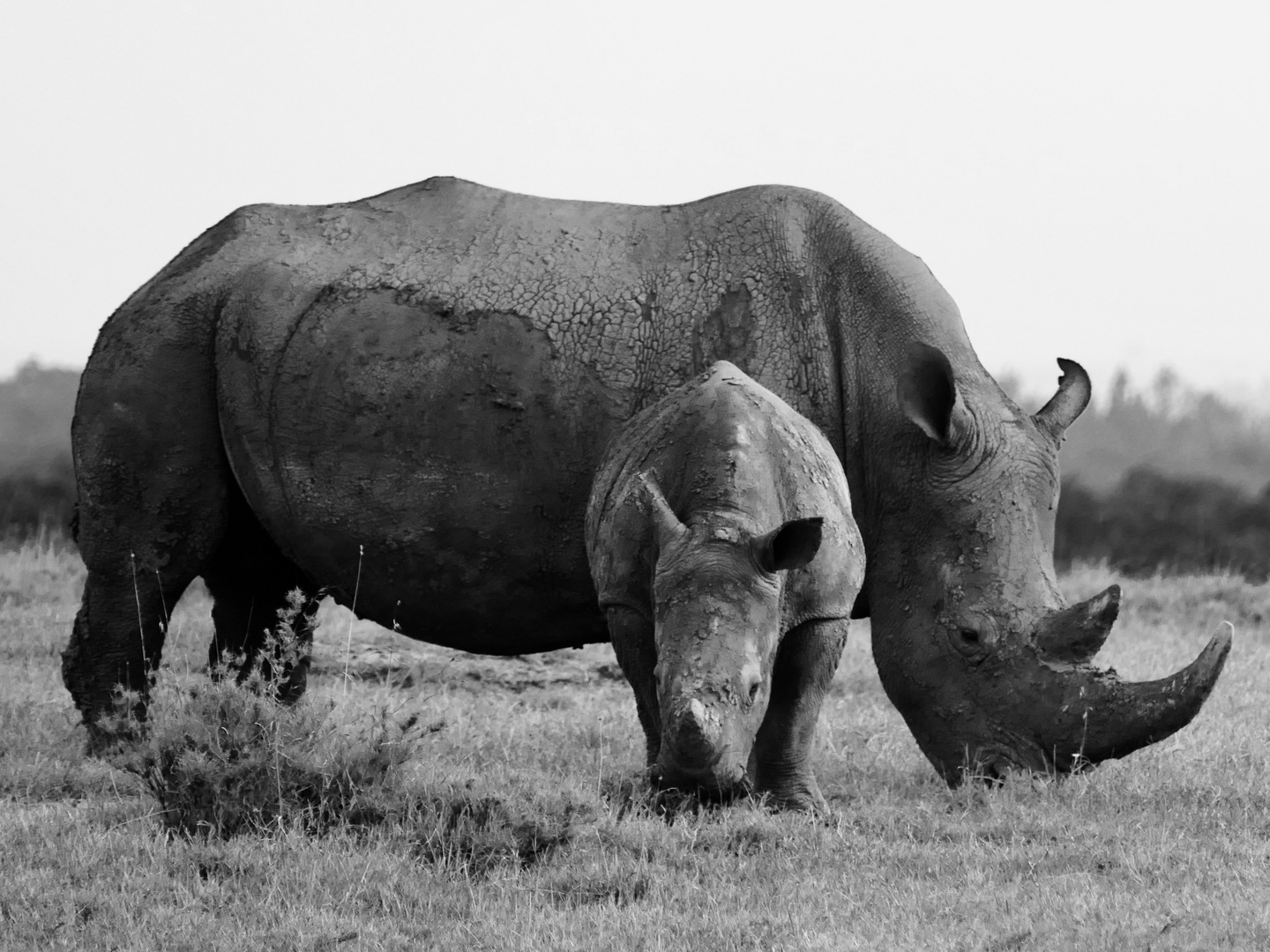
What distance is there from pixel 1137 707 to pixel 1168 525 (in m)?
10.7

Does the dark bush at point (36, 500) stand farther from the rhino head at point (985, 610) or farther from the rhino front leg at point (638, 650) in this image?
the rhino front leg at point (638, 650)

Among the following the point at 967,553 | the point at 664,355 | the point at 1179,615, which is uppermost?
the point at 664,355

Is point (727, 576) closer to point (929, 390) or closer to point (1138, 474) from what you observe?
point (929, 390)

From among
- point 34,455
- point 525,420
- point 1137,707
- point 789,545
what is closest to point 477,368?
point 525,420

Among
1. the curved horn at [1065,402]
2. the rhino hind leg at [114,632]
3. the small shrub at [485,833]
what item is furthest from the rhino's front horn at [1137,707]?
the rhino hind leg at [114,632]

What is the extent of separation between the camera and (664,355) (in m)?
8.45

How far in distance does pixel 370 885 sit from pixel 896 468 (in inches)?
133

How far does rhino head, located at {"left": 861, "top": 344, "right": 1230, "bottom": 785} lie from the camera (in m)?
7.71

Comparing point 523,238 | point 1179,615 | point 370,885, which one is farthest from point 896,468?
point 1179,615

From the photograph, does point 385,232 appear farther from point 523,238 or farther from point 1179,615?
point 1179,615

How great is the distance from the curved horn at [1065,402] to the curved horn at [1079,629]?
3.43 ft

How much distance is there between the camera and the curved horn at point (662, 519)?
675cm

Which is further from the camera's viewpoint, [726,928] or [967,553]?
[967,553]

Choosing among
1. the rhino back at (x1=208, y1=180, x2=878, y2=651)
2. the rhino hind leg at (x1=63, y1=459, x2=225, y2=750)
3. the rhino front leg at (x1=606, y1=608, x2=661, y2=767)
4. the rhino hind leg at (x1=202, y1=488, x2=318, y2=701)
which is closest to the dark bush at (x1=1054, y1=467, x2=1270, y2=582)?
the rhino back at (x1=208, y1=180, x2=878, y2=651)
